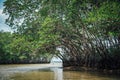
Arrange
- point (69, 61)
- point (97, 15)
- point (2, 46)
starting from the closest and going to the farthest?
point (97, 15) < point (69, 61) < point (2, 46)

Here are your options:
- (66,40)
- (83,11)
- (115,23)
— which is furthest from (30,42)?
(115,23)

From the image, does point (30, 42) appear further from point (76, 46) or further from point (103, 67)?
point (103, 67)

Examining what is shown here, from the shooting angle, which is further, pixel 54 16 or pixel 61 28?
pixel 61 28

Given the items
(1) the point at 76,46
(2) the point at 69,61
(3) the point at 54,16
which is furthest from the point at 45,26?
(2) the point at 69,61

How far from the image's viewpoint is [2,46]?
59.0m

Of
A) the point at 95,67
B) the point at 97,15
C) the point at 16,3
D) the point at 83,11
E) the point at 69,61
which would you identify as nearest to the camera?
the point at 97,15

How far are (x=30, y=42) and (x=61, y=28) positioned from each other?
505cm

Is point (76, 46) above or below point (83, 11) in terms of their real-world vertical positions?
below

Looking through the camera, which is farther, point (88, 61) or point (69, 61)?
point (69, 61)

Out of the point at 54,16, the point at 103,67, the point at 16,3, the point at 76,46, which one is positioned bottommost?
the point at 103,67

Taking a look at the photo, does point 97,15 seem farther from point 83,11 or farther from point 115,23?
point 83,11

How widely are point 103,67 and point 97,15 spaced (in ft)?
33.6

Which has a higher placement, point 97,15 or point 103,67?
point 97,15

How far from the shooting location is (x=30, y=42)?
75.8 feet
